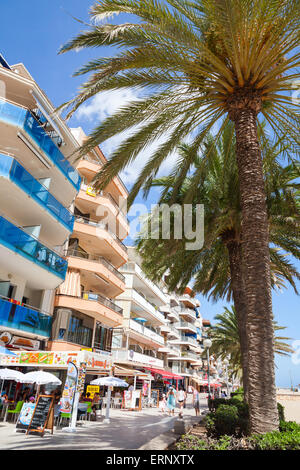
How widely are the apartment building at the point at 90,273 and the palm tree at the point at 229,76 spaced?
43.6 ft

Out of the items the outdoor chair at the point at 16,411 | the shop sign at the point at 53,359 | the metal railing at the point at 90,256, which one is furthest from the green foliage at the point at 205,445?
the metal railing at the point at 90,256

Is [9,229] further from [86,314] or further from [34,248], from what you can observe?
[86,314]

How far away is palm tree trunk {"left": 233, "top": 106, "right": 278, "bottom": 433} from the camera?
6.31m

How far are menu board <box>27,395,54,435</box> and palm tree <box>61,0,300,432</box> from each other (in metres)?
7.97

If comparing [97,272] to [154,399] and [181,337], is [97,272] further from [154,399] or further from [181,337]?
[181,337]

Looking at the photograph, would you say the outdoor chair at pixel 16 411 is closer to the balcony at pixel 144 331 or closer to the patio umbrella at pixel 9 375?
the patio umbrella at pixel 9 375

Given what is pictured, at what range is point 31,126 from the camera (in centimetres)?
1717

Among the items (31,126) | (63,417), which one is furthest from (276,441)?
(31,126)

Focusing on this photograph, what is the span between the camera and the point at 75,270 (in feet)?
82.0

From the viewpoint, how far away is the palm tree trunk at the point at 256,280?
631 cm

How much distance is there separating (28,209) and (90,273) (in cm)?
883

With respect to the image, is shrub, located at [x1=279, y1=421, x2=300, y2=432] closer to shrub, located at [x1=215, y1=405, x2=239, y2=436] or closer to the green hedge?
the green hedge

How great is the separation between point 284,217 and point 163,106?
6.80 meters
